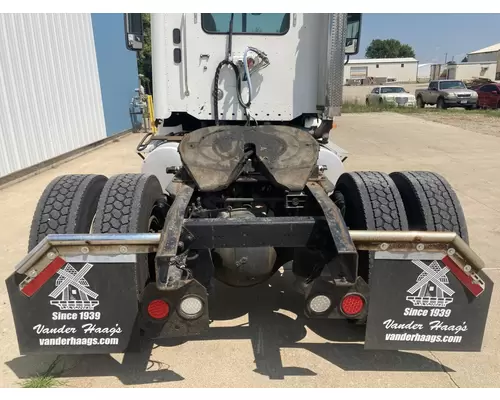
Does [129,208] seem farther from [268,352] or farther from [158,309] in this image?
[268,352]

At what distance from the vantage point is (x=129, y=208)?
2.61 metres

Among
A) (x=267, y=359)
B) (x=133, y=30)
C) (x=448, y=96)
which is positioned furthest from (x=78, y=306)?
(x=448, y=96)

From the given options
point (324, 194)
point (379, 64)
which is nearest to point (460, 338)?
point (324, 194)

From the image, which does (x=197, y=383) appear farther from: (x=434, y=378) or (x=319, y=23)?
(x=319, y=23)

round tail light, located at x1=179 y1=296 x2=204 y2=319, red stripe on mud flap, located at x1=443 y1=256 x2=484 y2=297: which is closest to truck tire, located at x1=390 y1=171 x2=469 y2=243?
red stripe on mud flap, located at x1=443 y1=256 x2=484 y2=297

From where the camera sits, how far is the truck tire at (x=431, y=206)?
8.72 feet

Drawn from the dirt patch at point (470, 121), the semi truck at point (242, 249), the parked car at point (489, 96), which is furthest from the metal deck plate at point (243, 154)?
the parked car at point (489, 96)

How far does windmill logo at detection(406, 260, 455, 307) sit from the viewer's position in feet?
7.16

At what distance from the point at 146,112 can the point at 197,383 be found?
14.3 m

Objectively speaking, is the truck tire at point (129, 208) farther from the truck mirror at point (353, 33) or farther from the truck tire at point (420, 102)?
the truck tire at point (420, 102)

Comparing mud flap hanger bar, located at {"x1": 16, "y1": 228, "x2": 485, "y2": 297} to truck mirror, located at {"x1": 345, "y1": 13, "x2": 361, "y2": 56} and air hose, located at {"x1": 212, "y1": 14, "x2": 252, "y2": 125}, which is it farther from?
truck mirror, located at {"x1": 345, "y1": 13, "x2": 361, "y2": 56}

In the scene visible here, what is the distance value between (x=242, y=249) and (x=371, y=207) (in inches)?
34.7

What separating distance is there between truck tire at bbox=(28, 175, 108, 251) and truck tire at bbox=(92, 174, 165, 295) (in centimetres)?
13

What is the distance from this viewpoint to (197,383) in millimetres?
2436
